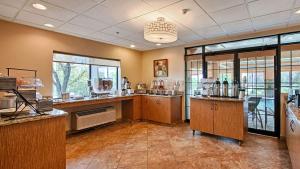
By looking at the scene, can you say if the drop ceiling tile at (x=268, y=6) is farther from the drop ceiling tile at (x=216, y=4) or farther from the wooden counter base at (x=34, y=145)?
the wooden counter base at (x=34, y=145)

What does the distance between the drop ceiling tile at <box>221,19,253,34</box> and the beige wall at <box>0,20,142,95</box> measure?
3.36m

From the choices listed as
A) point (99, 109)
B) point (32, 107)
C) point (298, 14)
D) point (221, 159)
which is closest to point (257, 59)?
point (298, 14)

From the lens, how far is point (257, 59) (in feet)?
13.1

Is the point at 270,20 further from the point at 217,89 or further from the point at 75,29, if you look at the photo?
the point at 75,29

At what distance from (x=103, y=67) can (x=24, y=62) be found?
202 centimetres

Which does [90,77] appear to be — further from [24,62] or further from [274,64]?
[274,64]

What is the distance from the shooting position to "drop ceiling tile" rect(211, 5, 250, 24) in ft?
8.73

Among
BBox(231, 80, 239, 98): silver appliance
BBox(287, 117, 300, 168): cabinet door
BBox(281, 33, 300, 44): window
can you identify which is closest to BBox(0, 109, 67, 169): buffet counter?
BBox(287, 117, 300, 168): cabinet door

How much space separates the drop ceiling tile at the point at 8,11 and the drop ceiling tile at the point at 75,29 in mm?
822

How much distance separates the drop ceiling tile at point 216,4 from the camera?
2.40 meters

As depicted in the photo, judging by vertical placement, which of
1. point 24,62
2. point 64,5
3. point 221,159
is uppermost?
point 64,5

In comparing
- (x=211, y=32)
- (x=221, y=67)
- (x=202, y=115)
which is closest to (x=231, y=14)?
(x=211, y=32)

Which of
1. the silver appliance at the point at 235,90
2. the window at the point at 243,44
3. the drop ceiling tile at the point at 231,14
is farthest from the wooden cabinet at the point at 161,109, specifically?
the drop ceiling tile at the point at 231,14

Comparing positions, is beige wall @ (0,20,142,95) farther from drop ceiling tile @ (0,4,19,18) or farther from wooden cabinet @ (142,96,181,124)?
wooden cabinet @ (142,96,181,124)
